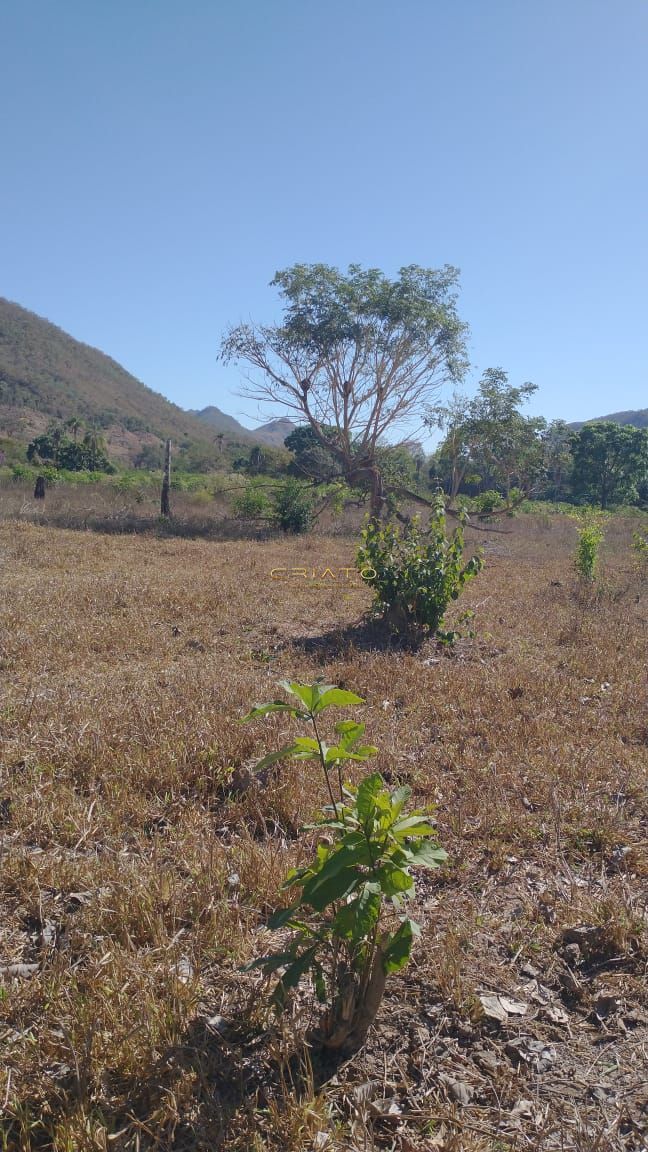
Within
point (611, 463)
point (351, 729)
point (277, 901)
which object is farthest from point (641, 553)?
point (611, 463)

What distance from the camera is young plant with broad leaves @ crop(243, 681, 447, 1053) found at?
1688 mm

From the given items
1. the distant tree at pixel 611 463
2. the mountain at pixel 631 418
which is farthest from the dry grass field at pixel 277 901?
the mountain at pixel 631 418

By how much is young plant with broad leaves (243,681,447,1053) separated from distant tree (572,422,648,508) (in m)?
43.4

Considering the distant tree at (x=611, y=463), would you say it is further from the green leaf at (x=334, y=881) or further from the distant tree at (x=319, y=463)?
the green leaf at (x=334, y=881)

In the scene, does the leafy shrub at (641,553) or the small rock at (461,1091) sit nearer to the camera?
the small rock at (461,1091)

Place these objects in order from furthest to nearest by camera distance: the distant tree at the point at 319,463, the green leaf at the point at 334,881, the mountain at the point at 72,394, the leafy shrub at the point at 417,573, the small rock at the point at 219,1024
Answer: the mountain at the point at 72,394
the distant tree at the point at 319,463
the leafy shrub at the point at 417,573
the small rock at the point at 219,1024
the green leaf at the point at 334,881

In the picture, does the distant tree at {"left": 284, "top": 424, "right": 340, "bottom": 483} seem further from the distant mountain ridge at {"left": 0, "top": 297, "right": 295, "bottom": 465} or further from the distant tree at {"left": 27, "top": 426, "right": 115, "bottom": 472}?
the distant mountain ridge at {"left": 0, "top": 297, "right": 295, "bottom": 465}

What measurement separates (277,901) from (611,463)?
44.3m

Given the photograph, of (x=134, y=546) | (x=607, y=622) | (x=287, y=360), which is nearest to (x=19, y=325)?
(x=287, y=360)

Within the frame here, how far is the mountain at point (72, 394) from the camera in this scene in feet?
199

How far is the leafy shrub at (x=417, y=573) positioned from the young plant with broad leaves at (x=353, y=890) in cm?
499

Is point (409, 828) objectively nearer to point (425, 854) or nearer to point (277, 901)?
point (425, 854)

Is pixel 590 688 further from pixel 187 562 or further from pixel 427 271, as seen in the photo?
pixel 427 271

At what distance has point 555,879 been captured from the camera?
114 inches
